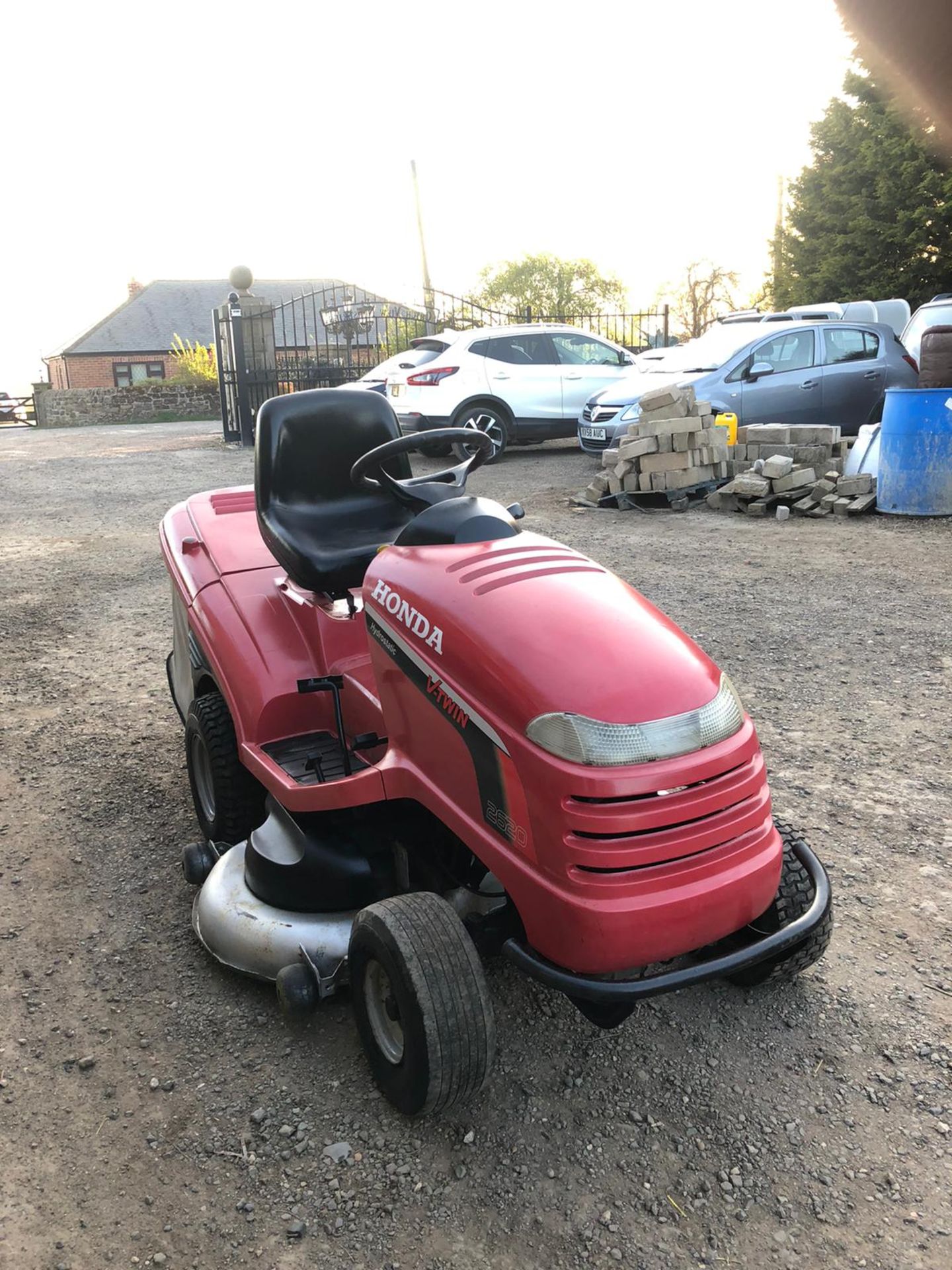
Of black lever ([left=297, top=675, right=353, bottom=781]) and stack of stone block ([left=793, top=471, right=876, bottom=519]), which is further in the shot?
stack of stone block ([left=793, top=471, right=876, bottom=519])

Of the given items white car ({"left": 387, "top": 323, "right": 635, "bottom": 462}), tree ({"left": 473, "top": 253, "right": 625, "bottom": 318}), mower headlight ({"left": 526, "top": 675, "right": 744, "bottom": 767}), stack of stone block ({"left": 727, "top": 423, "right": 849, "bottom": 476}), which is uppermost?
tree ({"left": 473, "top": 253, "right": 625, "bottom": 318})

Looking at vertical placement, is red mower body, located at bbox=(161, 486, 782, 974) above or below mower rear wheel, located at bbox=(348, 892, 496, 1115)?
above

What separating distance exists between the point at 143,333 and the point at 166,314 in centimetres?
158

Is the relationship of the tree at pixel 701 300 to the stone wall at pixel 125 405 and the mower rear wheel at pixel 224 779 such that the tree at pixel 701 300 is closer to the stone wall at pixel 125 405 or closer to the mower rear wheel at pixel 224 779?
the stone wall at pixel 125 405

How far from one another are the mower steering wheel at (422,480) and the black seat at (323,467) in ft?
0.87

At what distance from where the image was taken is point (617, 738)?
1977 mm

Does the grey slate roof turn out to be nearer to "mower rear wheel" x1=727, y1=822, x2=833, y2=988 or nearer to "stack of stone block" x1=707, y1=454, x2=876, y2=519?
"stack of stone block" x1=707, y1=454, x2=876, y2=519

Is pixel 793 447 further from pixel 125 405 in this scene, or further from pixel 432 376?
pixel 125 405

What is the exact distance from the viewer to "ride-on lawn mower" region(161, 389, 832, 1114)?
1982mm

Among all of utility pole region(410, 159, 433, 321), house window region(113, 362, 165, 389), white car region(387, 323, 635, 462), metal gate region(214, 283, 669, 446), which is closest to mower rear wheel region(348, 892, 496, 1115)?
white car region(387, 323, 635, 462)

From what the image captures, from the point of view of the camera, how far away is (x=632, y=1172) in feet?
7.11

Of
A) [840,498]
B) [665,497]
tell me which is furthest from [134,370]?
[840,498]

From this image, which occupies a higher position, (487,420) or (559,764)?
(487,420)

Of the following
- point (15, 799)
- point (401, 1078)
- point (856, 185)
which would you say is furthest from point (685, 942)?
point (856, 185)
